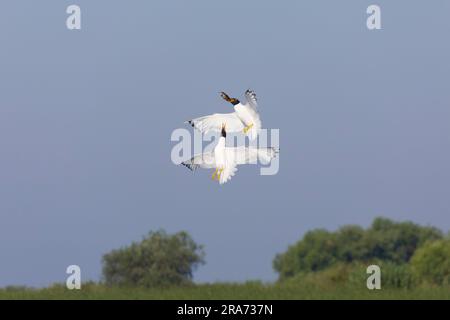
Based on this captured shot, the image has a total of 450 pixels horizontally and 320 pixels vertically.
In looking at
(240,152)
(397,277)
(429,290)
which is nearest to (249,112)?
(240,152)

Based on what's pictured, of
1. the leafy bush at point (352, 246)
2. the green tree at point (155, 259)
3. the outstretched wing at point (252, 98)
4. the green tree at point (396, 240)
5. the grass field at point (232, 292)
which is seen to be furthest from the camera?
the green tree at point (396, 240)

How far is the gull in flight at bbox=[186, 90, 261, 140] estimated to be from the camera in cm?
1680

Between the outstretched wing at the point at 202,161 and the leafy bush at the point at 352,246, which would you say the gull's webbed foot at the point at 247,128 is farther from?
the leafy bush at the point at 352,246

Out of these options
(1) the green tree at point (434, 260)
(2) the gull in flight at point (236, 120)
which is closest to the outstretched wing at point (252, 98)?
(2) the gull in flight at point (236, 120)

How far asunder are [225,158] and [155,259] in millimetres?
36025

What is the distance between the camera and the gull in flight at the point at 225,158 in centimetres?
1692

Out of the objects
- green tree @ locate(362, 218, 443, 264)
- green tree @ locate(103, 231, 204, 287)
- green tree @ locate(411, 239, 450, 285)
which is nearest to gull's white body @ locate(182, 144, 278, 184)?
green tree @ locate(103, 231, 204, 287)

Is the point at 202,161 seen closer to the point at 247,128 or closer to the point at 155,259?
the point at 247,128

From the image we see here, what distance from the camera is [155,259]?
171 feet

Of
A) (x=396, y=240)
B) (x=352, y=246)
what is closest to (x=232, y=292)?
(x=352, y=246)
